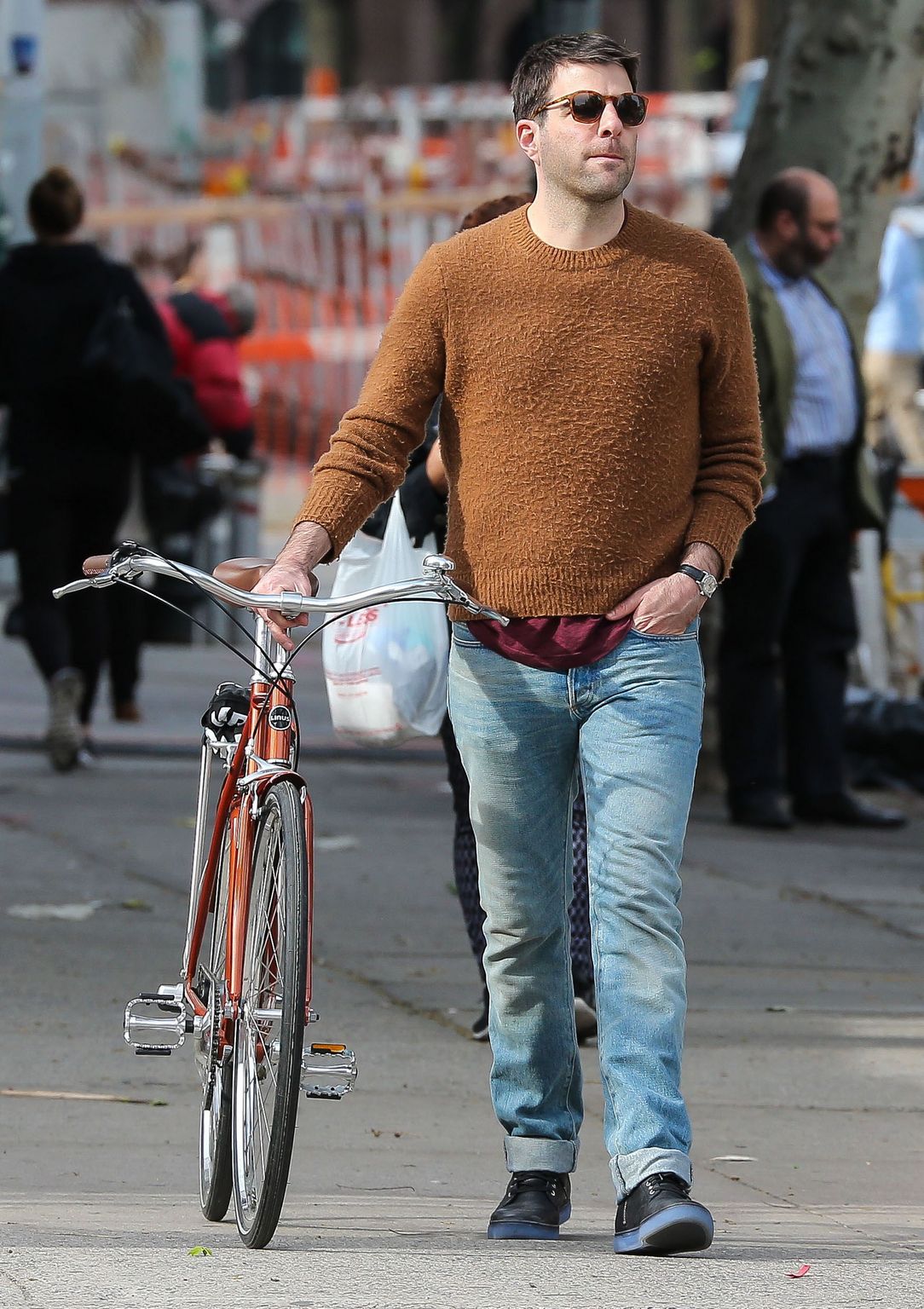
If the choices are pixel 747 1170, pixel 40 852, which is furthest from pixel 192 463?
pixel 747 1170

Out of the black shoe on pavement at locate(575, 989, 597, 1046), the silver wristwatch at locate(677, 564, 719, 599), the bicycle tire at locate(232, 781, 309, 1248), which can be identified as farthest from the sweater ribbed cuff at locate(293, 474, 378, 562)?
the black shoe on pavement at locate(575, 989, 597, 1046)

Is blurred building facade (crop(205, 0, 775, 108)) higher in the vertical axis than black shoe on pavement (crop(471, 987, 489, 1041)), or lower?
lower

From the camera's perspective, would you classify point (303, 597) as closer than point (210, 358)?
Yes

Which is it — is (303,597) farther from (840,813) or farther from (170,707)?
(170,707)

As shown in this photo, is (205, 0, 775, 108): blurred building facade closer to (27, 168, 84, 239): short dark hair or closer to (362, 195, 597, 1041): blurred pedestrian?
(27, 168, 84, 239): short dark hair

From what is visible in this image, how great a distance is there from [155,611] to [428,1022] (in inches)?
209

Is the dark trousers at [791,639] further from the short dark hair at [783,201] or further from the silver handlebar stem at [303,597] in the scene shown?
the silver handlebar stem at [303,597]

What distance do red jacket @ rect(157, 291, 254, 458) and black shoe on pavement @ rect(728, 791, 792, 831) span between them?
3.27 metres

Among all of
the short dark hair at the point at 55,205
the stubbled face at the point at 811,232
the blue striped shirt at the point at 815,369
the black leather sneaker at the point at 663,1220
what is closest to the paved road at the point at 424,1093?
the black leather sneaker at the point at 663,1220

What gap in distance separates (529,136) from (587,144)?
0.52 ft

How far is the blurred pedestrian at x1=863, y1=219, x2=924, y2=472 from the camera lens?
13469 millimetres

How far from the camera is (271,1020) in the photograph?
156 inches

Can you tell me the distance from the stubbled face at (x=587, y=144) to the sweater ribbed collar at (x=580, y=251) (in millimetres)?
70

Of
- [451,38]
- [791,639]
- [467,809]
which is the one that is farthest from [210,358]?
[451,38]
